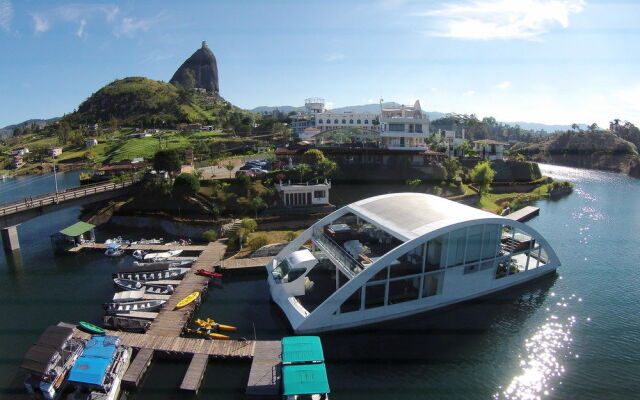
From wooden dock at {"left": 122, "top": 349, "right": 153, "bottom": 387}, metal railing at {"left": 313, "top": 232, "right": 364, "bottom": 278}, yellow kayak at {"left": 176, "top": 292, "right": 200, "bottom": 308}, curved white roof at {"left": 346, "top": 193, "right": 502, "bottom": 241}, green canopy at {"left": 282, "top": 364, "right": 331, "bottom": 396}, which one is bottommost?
wooden dock at {"left": 122, "top": 349, "right": 153, "bottom": 387}

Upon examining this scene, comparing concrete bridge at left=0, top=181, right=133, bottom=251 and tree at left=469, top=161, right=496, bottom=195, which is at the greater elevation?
tree at left=469, top=161, right=496, bottom=195

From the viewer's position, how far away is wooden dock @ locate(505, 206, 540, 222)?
49.7 metres

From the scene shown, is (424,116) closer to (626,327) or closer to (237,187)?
(237,187)

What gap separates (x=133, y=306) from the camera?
2573cm

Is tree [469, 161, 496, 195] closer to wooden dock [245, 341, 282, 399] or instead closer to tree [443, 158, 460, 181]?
tree [443, 158, 460, 181]

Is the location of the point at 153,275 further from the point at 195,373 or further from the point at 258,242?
the point at 195,373

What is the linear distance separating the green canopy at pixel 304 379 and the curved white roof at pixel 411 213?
32.0ft

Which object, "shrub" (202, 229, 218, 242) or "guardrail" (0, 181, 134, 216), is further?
"shrub" (202, 229, 218, 242)

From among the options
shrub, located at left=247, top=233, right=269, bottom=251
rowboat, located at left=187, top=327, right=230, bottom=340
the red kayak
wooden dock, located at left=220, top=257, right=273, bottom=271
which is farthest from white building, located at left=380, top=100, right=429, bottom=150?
rowboat, located at left=187, top=327, right=230, bottom=340

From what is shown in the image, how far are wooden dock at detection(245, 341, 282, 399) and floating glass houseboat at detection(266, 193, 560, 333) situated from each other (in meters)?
2.24

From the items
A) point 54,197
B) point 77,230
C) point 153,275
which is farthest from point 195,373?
point 54,197

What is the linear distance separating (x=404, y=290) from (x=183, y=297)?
15937 millimetres

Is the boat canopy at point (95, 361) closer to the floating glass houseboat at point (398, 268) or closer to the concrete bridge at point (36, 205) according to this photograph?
the floating glass houseboat at point (398, 268)

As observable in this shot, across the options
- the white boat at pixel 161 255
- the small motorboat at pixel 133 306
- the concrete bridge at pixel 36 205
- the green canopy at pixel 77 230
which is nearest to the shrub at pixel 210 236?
the white boat at pixel 161 255
